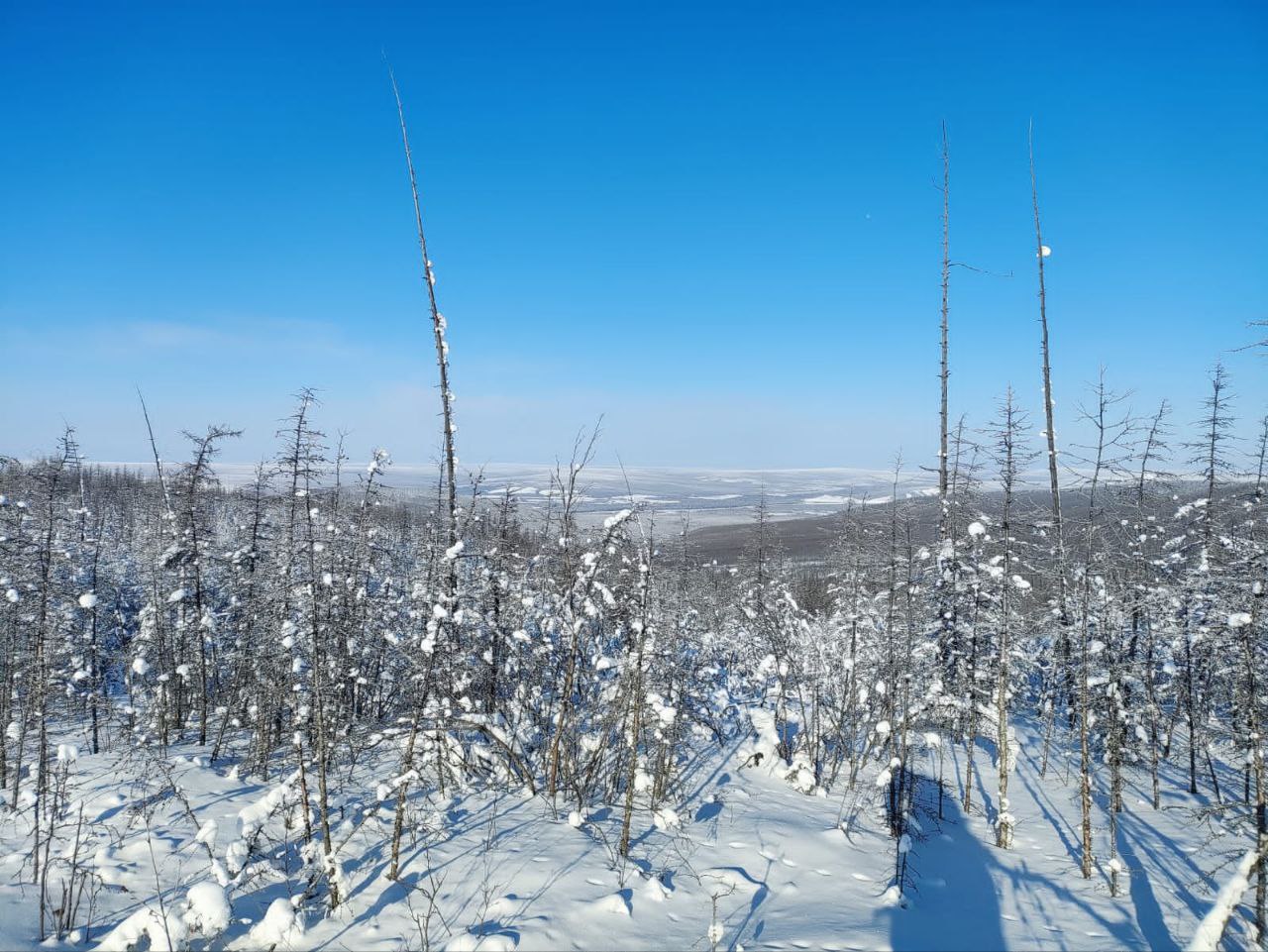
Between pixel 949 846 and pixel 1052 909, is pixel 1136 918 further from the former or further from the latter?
pixel 949 846

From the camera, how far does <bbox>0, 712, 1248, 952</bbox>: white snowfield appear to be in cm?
780

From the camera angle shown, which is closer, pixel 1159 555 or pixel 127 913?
pixel 127 913

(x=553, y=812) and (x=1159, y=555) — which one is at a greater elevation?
(x=1159, y=555)

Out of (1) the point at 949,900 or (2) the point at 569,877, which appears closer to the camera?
(2) the point at 569,877

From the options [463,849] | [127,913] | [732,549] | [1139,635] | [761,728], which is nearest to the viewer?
[127,913]

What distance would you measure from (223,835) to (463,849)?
14.3 feet

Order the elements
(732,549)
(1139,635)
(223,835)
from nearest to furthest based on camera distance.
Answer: (223,835), (1139,635), (732,549)

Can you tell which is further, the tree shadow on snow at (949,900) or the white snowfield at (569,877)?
the tree shadow on snow at (949,900)

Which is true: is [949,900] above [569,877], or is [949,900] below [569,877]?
below

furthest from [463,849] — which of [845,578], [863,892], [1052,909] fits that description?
[845,578]

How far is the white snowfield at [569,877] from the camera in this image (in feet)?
25.6

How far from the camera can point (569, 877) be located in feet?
30.2

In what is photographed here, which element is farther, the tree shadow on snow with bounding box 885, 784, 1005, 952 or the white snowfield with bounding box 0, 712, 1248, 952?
the tree shadow on snow with bounding box 885, 784, 1005, 952

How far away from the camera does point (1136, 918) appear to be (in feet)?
36.5
